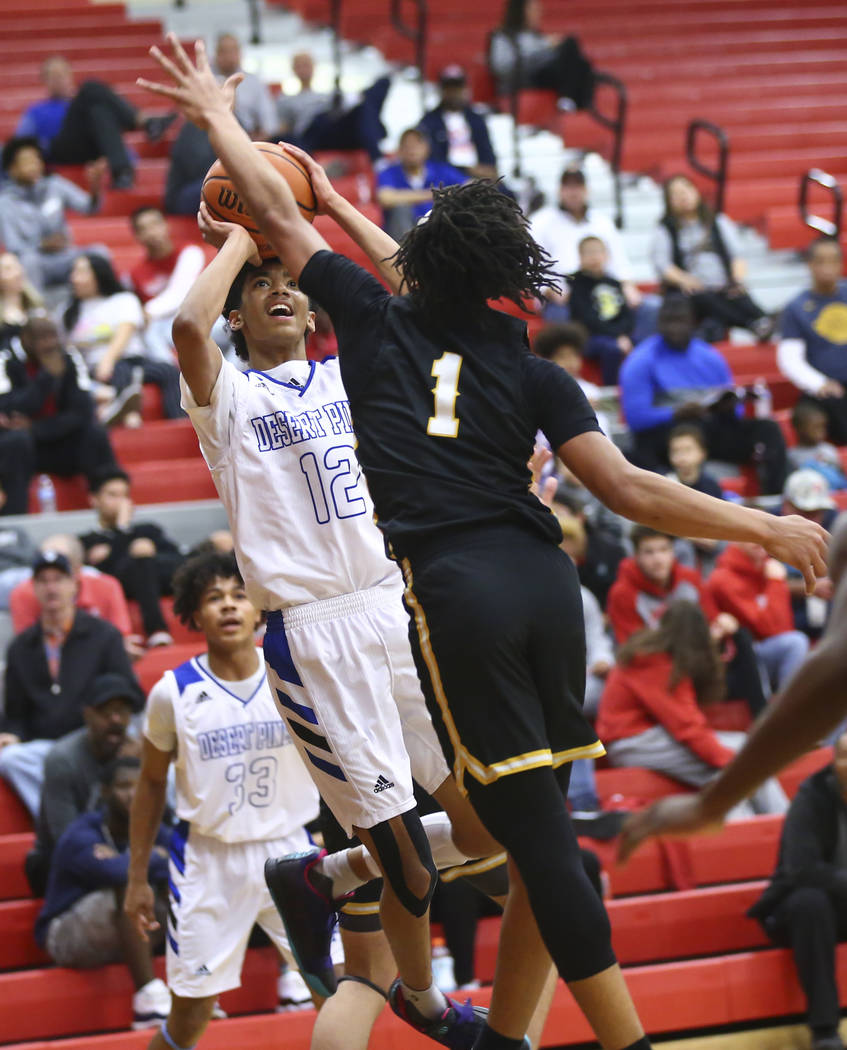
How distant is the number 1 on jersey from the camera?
346cm

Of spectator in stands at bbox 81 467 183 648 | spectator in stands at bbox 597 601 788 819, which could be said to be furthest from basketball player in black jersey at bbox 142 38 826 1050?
spectator in stands at bbox 81 467 183 648

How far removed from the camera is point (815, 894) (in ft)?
20.7

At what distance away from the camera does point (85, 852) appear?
6129mm

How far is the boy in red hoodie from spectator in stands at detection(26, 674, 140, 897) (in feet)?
10.2

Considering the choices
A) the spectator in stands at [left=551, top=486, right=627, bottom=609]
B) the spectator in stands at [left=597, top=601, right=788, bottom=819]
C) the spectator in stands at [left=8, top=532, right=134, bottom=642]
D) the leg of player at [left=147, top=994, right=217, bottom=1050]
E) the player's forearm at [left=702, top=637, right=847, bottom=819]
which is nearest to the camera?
the player's forearm at [left=702, top=637, right=847, bottom=819]

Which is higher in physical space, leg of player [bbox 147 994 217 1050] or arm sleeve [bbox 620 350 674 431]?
arm sleeve [bbox 620 350 674 431]

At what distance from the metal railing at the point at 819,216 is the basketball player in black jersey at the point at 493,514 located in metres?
9.15

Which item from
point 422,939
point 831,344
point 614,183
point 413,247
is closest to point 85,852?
point 422,939

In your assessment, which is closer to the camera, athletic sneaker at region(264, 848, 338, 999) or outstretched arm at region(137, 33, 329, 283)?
outstretched arm at region(137, 33, 329, 283)

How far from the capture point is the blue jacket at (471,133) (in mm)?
12000

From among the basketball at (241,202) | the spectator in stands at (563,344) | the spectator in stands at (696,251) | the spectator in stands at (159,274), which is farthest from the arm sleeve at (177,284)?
the basketball at (241,202)

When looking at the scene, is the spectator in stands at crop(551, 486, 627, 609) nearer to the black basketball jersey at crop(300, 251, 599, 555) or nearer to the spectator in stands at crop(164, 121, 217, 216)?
the spectator in stands at crop(164, 121, 217, 216)

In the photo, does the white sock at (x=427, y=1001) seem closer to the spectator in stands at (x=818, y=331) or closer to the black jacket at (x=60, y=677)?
the black jacket at (x=60, y=677)

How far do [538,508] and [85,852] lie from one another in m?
3.32
